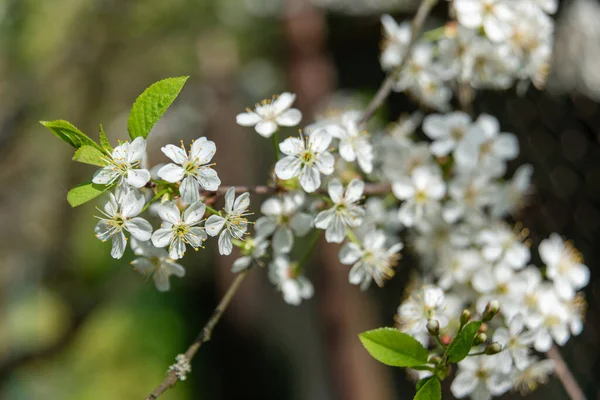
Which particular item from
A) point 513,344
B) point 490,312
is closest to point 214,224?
point 490,312

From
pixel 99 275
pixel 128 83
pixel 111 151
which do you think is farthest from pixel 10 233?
pixel 111 151

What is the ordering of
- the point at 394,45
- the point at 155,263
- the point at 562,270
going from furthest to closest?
the point at 394,45 < the point at 562,270 < the point at 155,263

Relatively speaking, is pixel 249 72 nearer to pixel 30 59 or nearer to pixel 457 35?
pixel 30 59

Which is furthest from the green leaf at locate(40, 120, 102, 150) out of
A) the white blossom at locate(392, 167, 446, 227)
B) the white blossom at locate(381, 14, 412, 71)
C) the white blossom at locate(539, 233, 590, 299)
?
the white blossom at locate(539, 233, 590, 299)

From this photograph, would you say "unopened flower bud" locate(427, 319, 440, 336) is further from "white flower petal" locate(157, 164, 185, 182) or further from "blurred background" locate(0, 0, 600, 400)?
"blurred background" locate(0, 0, 600, 400)

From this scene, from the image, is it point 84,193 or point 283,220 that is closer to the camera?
point 84,193

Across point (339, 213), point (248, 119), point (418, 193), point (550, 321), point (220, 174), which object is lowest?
point (220, 174)

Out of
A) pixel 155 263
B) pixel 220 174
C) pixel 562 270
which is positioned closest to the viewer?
pixel 155 263

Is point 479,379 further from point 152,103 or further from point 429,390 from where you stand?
point 152,103

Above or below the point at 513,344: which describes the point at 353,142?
above

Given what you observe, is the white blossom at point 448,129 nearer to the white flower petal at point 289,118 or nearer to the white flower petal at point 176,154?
the white flower petal at point 289,118
